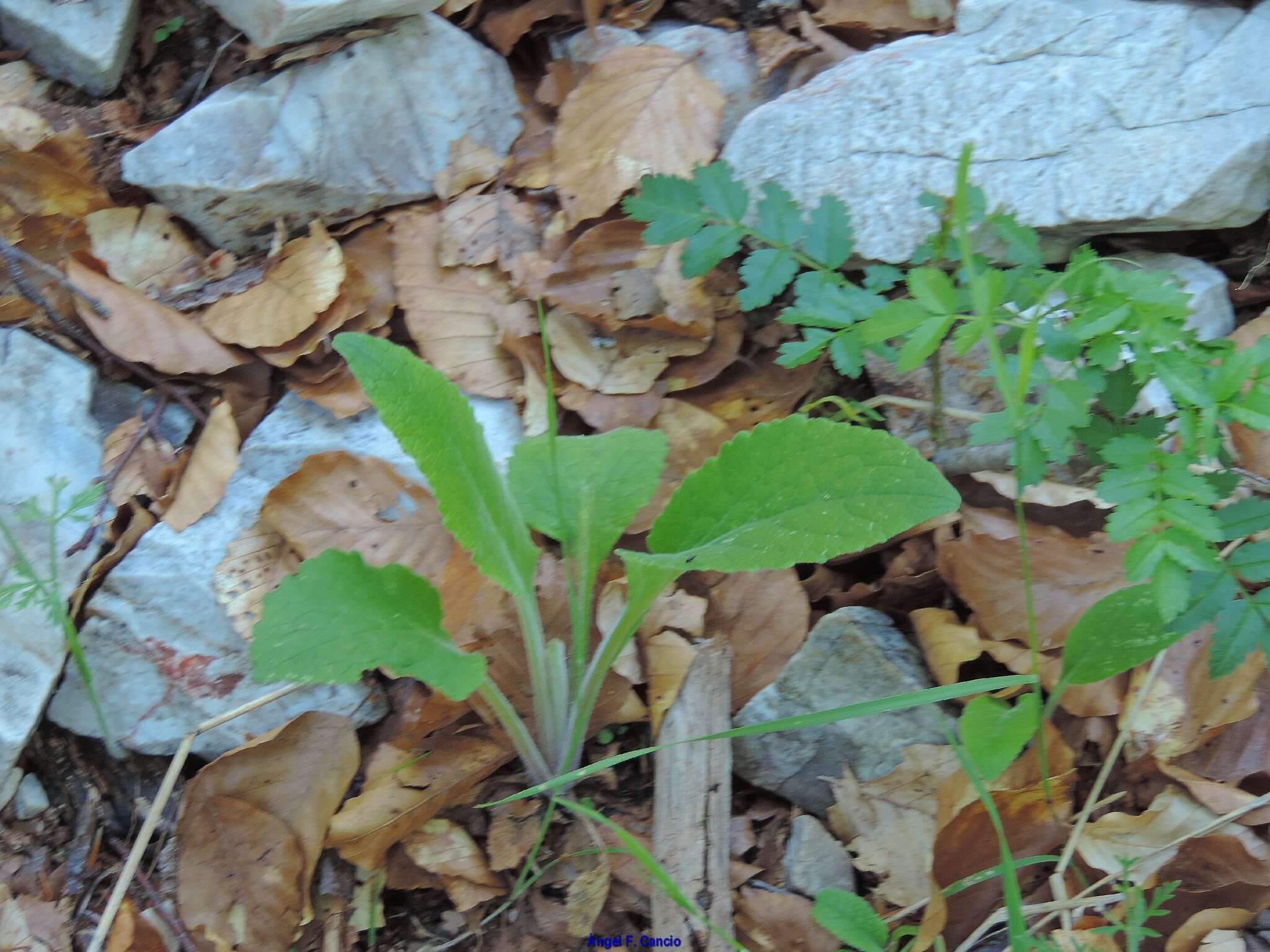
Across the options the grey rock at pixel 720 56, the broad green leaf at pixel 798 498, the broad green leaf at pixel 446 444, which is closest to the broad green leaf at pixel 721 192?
the grey rock at pixel 720 56

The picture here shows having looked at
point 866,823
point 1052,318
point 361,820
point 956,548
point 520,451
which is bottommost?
point 866,823

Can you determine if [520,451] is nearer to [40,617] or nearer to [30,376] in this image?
[40,617]

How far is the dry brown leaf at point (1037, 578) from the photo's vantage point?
153 cm

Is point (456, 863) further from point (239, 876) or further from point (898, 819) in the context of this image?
point (898, 819)

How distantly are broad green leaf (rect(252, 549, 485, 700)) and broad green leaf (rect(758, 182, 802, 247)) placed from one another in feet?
2.76

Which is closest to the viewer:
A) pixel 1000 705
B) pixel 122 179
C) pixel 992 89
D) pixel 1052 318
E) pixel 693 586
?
pixel 1000 705

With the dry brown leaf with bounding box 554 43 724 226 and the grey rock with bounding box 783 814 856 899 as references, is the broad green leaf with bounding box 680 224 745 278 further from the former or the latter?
the grey rock with bounding box 783 814 856 899

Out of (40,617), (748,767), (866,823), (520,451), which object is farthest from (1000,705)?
(40,617)

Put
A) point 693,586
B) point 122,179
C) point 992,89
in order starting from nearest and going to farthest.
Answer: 1. point 693,586
2. point 992,89
3. point 122,179

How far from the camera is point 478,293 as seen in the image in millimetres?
1907

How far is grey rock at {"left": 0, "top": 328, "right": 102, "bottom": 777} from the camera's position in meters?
1.52

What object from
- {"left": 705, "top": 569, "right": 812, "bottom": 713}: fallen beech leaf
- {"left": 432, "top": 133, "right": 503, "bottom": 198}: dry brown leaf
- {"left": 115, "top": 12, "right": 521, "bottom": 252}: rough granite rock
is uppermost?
{"left": 115, "top": 12, "right": 521, "bottom": 252}: rough granite rock

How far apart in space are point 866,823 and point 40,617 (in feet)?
4.45

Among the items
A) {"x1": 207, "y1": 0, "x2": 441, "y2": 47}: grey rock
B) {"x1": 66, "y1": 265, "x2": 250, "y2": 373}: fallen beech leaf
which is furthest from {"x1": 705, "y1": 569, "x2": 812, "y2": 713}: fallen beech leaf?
{"x1": 207, "y1": 0, "x2": 441, "y2": 47}: grey rock
